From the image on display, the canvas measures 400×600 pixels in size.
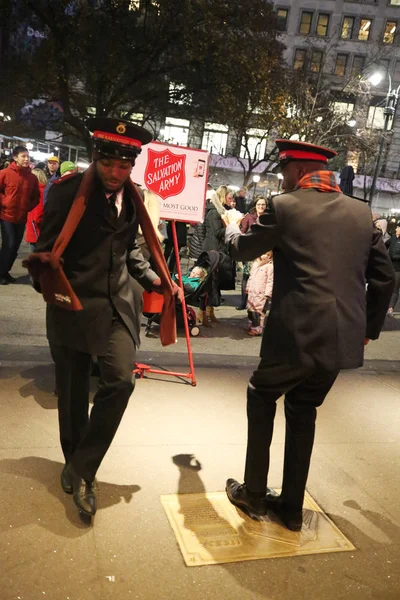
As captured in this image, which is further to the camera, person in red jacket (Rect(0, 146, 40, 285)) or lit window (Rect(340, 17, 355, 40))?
lit window (Rect(340, 17, 355, 40))

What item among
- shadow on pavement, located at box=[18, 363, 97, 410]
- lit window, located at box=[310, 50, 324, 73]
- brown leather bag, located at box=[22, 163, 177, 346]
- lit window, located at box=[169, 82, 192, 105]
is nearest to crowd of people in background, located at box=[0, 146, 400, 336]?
shadow on pavement, located at box=[18, 363, 97, 410]

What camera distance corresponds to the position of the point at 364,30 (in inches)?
1804

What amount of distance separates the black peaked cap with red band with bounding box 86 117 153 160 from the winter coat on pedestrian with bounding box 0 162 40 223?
626 cm

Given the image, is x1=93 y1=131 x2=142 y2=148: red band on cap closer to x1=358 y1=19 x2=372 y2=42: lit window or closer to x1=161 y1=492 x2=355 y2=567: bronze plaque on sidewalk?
x1=161 y1=492 x2=355 y2=567: bronze plaque on sidewalk

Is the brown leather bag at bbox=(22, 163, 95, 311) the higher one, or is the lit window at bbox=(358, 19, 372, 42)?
the lit window at bbox=(358, 19, 372, 42)

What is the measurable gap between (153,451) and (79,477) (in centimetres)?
90

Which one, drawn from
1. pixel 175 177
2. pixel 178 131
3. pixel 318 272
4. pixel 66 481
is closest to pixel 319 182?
pixel 318 272

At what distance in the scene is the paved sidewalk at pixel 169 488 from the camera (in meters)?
2.57

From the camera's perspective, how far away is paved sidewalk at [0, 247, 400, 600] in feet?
8.45

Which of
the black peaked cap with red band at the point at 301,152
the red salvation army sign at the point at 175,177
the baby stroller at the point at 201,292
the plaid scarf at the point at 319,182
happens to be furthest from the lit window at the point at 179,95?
the plaid scarf at the point at 319,182

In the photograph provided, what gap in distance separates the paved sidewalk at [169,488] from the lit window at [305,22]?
46.8 metres

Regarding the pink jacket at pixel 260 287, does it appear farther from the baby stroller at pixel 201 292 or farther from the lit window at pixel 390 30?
the lit window at pixel 390 30

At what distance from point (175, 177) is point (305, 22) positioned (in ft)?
155

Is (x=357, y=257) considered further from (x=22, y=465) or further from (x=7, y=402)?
(x=7, y=402)
